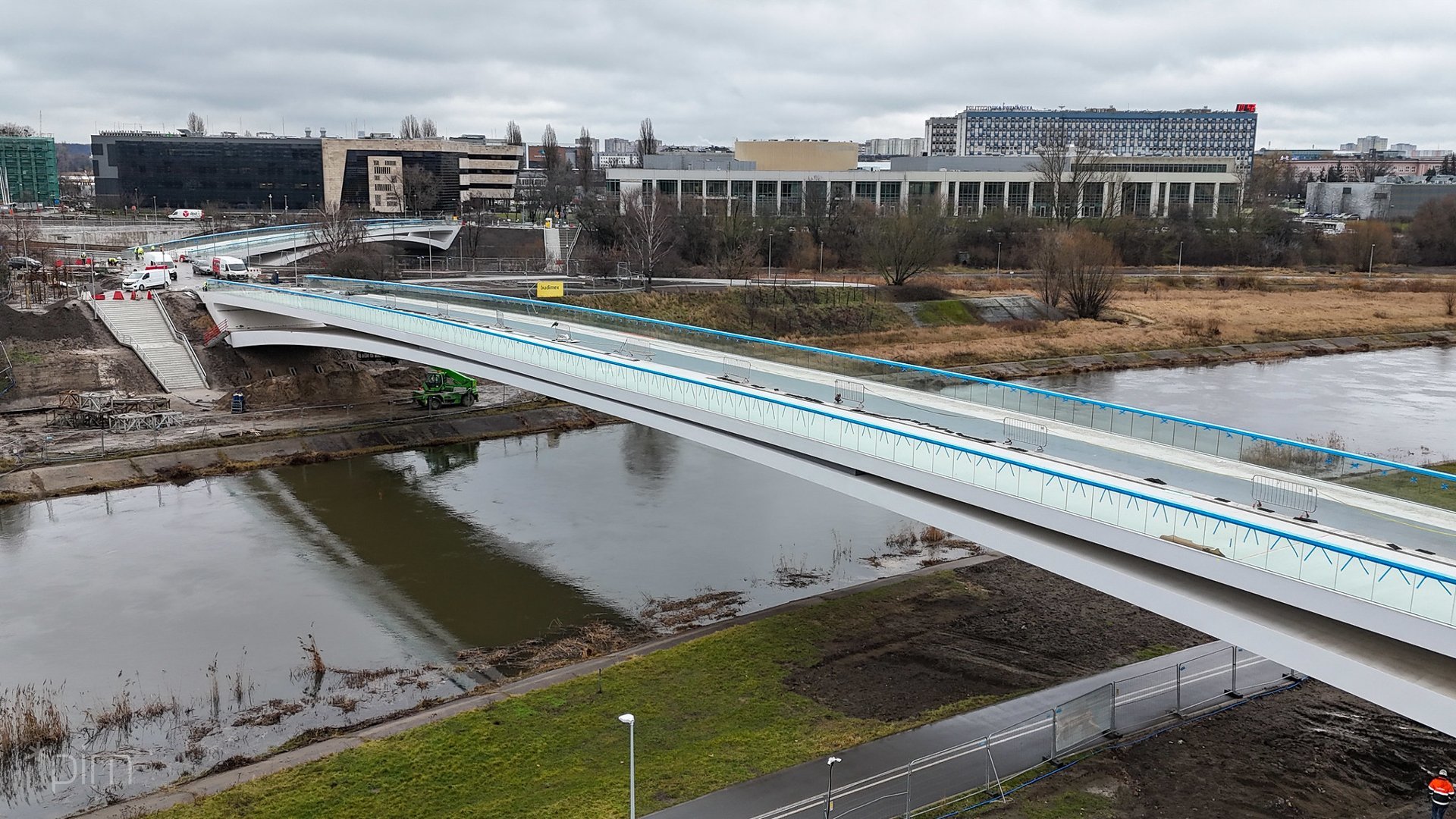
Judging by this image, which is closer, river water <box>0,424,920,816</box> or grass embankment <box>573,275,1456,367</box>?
river water <box>0,424,920,816</box>

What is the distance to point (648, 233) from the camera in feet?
165

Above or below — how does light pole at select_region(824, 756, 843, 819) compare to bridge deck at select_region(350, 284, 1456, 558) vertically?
below

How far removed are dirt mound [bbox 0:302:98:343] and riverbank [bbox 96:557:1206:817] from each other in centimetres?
2805

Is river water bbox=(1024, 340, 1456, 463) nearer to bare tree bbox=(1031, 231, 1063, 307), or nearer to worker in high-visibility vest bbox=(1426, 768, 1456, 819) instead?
bare tree bbox=(1031, 231, 1063, 307)

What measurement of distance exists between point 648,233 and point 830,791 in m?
40.8

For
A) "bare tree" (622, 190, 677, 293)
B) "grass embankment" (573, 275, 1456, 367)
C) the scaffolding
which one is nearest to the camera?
the scaffolding

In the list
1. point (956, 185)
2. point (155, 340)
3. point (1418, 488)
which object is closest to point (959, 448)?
point (1418, 488)

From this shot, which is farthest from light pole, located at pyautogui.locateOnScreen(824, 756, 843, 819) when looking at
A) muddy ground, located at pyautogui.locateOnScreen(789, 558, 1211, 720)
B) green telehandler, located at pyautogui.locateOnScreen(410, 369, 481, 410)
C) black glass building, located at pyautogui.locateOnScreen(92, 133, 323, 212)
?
black glass building, located at pyautogui.locateOnScreen(92, 133, 323, 212)

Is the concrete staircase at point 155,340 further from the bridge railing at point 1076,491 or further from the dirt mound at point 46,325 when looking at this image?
the bridge railing at point 1076,491

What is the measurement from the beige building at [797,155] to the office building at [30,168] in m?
78.2

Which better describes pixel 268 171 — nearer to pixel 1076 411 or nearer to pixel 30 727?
pixel 30 727

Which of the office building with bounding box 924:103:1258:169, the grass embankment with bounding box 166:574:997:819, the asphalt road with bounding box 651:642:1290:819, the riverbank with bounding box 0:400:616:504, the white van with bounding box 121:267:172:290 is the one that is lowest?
the grass embankment with bounding box 166:574:997:819

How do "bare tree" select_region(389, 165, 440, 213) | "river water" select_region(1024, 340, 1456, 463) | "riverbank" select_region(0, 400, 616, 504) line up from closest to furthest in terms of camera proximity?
"riverbank" select_region(0, 400, 616, 504) → "river water" select_region(1024, 340, 1456, 463) → "bare tree" select_region(389, 165, 440, 213)

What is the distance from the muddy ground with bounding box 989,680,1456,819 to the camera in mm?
11828
